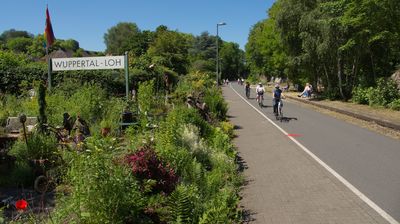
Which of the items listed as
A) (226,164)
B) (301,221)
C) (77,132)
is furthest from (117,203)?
(77,132)

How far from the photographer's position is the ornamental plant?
20.3 feet

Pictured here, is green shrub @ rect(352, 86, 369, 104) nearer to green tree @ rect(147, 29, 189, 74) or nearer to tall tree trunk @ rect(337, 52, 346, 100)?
tall tree trunk @ rect(337, 52, 346, 100)

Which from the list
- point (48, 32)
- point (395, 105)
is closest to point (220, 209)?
point (48, 32)

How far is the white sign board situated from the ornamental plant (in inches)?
408

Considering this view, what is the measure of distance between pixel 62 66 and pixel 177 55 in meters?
37.5

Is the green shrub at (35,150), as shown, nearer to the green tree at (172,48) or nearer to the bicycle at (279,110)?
the bicycle at (279,110)

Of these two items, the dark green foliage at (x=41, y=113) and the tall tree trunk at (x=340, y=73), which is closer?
the dark green foliage at (x=41, y=113)

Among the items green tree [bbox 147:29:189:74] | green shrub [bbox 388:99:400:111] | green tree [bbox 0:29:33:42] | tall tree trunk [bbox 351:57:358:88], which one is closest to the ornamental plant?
green shrub [bbox 388:99:400:111]

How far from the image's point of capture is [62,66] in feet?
59.2

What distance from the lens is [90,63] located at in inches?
677

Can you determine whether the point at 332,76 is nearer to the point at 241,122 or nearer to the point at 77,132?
the point at 241,122

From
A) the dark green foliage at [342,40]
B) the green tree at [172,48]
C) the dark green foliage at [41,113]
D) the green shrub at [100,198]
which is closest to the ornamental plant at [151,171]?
the green shrub at [100,198]

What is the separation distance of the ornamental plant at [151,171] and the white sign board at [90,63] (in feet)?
34.0

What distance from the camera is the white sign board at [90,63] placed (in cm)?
1673
